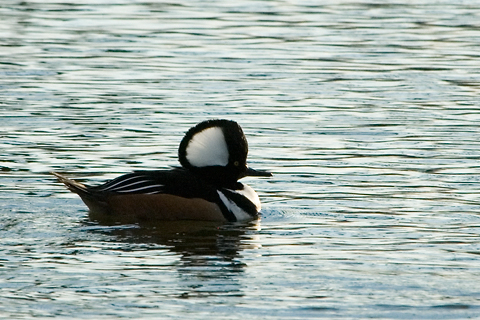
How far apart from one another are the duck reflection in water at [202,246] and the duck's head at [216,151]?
0.58 meters

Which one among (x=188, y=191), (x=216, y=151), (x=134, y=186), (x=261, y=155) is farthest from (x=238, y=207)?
(x=261, y=155)

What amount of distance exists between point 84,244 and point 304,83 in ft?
30.9

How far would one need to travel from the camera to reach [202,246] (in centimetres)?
1066

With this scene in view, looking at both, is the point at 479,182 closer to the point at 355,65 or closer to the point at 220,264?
the point at 220,264

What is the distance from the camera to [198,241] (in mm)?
10867

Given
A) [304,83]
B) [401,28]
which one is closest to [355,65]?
[304,83]

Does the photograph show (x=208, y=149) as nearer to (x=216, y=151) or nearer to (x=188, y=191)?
(x=216, y=151)

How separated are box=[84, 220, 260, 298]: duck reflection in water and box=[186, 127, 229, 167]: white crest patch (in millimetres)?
631

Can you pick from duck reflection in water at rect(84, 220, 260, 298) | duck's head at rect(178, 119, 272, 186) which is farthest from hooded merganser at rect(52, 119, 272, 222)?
duck reflection in water at rect(84, 220, 260, 298)

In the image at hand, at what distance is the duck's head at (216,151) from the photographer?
38.5ft

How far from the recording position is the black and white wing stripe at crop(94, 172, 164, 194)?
38.2 ft

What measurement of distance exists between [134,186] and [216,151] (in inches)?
35.7

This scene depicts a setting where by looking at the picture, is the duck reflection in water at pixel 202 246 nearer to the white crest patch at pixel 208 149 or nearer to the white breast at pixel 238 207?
the white breast at pixel 238 207

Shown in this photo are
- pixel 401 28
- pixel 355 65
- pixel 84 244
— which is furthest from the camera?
pixel 401 28
